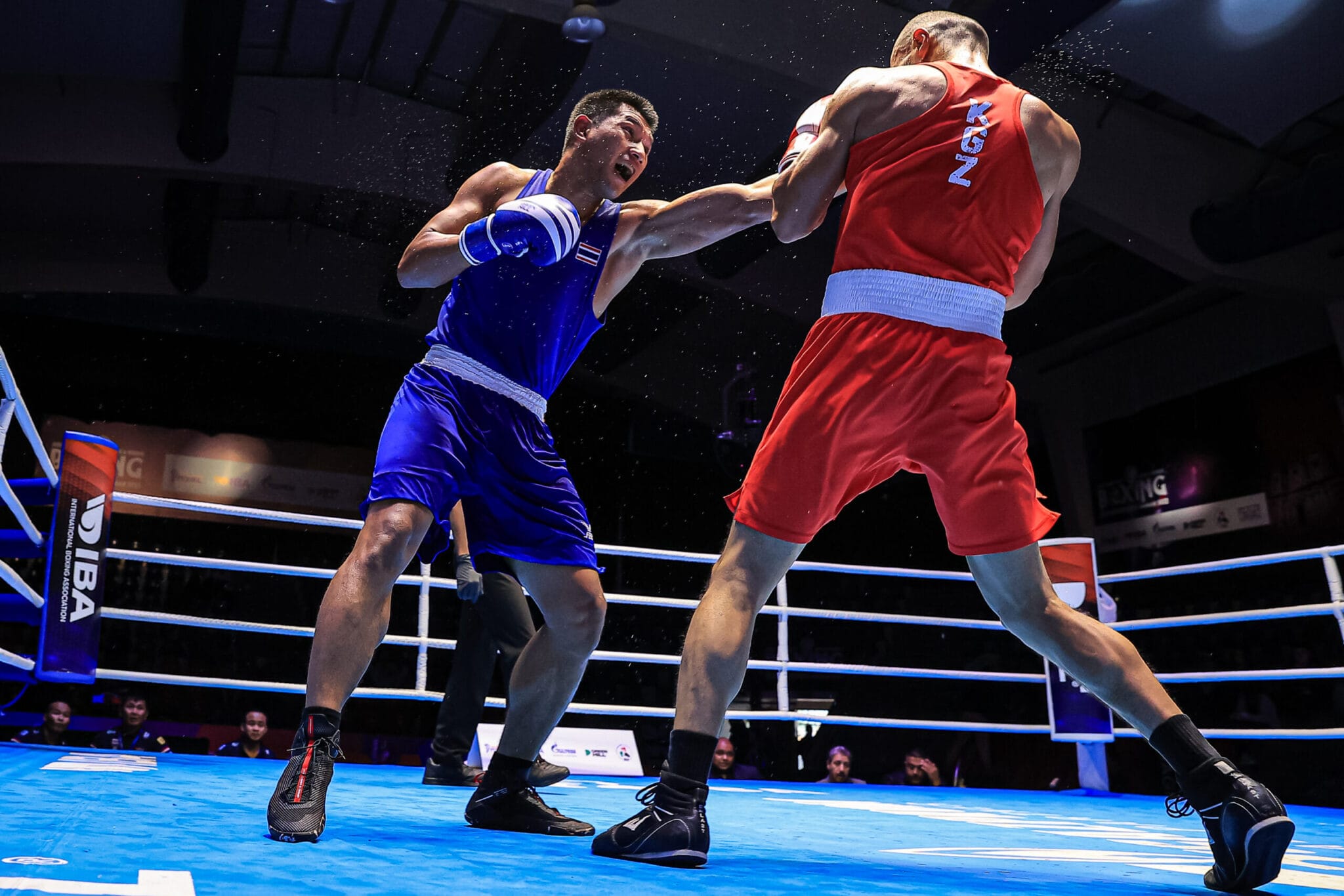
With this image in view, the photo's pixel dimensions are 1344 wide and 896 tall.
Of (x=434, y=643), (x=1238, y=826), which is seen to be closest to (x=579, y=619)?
(x=1238, y=826)

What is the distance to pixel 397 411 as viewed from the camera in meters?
1.71

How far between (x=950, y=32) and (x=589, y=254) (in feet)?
2.29

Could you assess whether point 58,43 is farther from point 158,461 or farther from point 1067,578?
point 1067,578

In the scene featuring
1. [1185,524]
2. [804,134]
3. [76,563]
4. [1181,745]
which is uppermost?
[1185,524]

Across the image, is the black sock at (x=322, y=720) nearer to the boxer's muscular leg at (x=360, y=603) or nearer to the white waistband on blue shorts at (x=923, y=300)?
the boxer's muscular leg at (x=360, y=603)

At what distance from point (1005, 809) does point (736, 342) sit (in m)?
8.28

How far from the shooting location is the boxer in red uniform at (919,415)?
1353 mm

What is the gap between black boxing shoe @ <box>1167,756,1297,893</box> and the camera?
1264 millimetres

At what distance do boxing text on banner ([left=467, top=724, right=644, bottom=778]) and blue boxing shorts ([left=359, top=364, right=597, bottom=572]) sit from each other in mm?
1812

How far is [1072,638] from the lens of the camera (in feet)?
4.67

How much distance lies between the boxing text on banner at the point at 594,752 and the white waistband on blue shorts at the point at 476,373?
6.21ft

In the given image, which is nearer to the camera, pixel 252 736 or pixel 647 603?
pixel 647 603

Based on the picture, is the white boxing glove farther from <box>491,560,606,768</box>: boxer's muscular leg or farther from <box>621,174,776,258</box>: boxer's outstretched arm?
<box>491,560,606,768</box>: boxer's muscular leg

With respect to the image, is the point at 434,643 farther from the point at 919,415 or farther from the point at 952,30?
the point at 952,30
